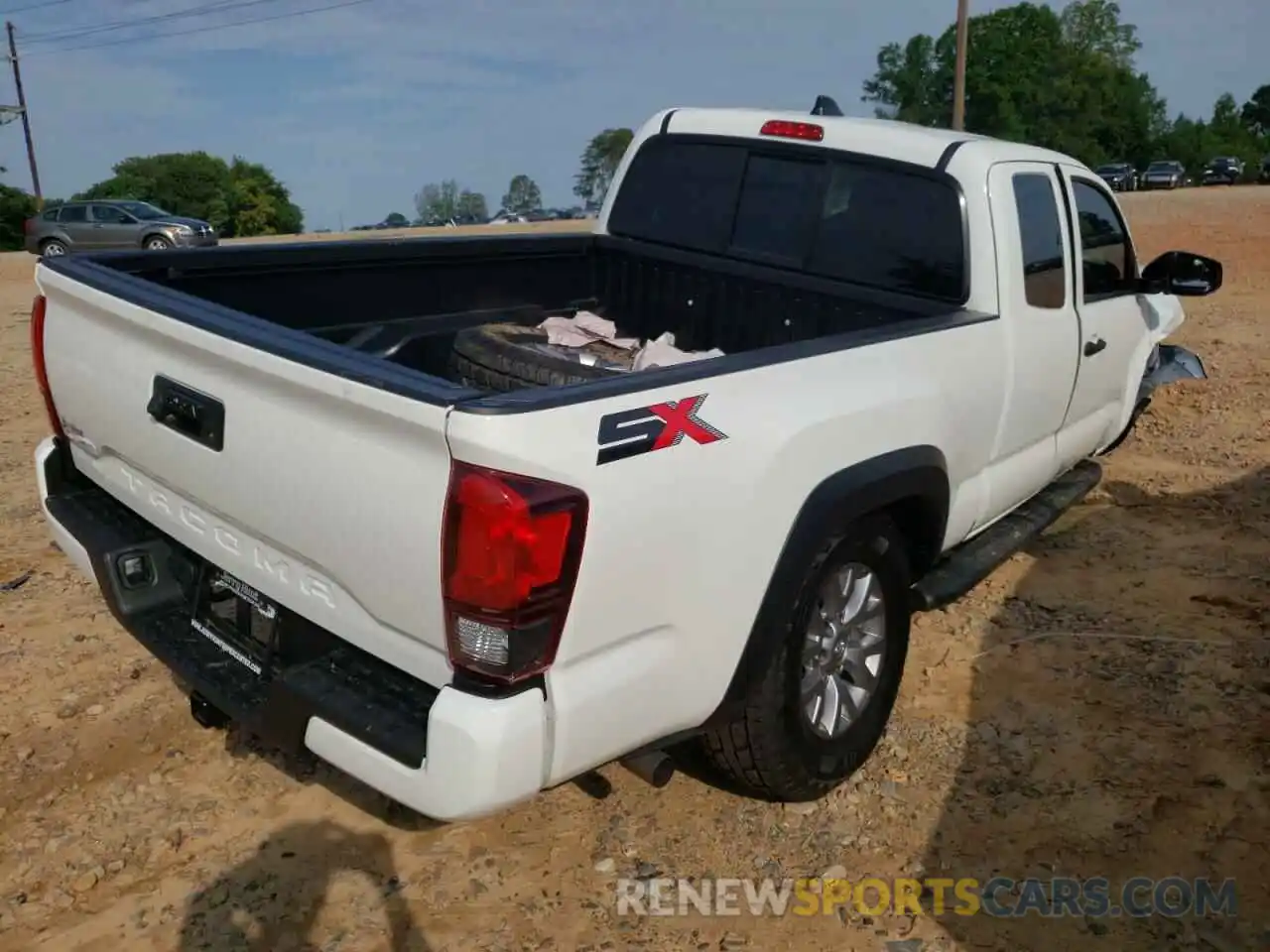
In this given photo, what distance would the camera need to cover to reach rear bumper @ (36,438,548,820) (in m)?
2.30

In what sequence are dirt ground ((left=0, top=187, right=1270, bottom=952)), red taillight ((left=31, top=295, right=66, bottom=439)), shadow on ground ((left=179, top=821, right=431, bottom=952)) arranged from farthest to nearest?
red taillight ((left=31, top=295, right=66, bottom=439))
dirt ground ((left=0, top=187, right=1270, bottom=952))
shadow on ground ((left=179, top=821, right=431, bottom=952))

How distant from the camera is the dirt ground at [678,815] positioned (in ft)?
9.70

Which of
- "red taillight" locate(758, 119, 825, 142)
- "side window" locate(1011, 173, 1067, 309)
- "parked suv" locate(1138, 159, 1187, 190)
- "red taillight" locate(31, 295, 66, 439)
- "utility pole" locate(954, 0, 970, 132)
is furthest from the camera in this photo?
"parked suv" locate(1138, 159, 1187, 190)

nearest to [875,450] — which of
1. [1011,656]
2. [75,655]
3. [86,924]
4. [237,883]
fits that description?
[1011,656]

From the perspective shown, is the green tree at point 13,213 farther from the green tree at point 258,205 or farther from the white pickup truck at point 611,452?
the white pickup truck at point 611,452

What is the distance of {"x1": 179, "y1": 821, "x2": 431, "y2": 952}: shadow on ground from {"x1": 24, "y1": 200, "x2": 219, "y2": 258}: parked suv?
23179mm

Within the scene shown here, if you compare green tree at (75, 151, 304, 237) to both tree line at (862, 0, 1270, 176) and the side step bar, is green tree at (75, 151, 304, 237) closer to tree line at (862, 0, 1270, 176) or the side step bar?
tree line at (862, 0, 1270, 176)

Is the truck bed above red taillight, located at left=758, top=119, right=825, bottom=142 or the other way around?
the other way around

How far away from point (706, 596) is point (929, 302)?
1.86 m

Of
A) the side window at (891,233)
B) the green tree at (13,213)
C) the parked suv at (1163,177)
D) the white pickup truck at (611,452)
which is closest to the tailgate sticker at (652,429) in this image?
the white pickup truck at (611,452)

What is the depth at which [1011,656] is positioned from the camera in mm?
4465

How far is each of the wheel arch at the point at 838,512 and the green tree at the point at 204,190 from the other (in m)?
71.0

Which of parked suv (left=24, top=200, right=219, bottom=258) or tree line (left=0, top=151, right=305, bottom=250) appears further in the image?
tree line (left=0, top=151, right=305, bottom=250)

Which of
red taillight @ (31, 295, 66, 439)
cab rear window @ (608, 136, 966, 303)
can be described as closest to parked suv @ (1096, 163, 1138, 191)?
cab rear window @ (608, 136, 966, 303)
